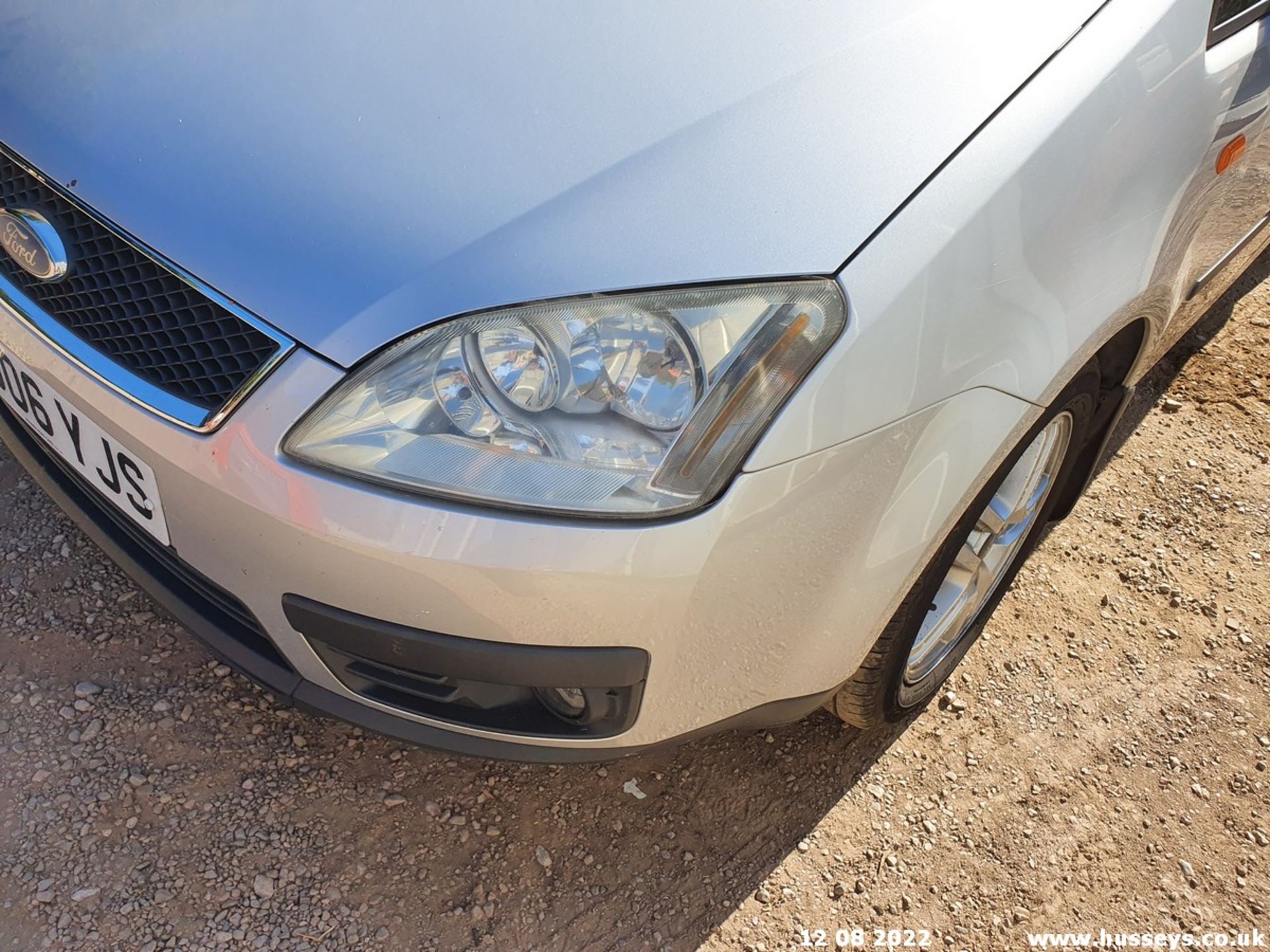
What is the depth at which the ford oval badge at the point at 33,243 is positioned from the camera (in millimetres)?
1444

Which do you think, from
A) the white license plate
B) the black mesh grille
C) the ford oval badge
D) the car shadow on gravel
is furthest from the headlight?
the car shadow on gravel

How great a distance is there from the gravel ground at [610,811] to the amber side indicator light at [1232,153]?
0.97 meters

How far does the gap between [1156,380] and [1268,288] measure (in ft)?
2.29

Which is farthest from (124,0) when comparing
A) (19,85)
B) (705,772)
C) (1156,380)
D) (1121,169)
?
(1156,380)

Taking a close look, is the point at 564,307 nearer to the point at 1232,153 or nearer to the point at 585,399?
the point at 585,399

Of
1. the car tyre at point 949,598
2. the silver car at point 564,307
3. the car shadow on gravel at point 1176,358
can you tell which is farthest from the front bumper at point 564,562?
the car shadow on gravel at point 1176,358

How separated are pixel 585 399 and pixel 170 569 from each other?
2.44 feet

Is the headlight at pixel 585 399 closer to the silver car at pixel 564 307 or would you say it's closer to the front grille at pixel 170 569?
the silver car at pixel 564 307

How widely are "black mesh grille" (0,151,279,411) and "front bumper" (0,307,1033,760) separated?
49 millimetres

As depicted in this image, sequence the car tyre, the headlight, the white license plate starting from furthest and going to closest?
the car tyre < the white license plate < the headlight

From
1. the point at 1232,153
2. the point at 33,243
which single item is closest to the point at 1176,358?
the point at 1232,153

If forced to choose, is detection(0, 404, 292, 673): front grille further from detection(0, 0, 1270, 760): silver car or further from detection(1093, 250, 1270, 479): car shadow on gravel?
detection(1093, 250, 1270, 479): car shadow on gravel

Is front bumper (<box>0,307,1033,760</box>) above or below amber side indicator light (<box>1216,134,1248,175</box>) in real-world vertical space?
below

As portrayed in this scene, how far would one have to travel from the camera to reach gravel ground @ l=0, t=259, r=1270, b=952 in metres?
1.72
